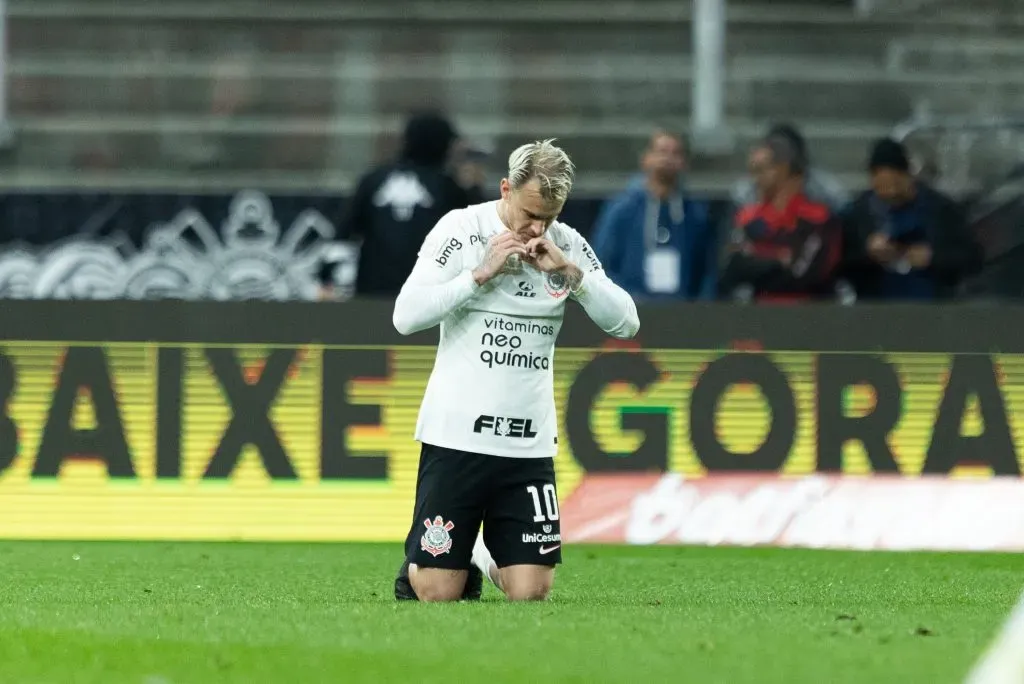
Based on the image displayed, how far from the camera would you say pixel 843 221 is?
1159cm

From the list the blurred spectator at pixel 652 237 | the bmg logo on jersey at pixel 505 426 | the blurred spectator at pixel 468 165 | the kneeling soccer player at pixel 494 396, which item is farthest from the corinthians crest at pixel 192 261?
the bmg logo on jersey at pixel 505 426

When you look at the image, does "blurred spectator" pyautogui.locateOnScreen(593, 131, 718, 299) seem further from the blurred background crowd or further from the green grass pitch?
the green grass pitch

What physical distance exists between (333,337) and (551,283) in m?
3.50

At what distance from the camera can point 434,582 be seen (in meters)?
7.52

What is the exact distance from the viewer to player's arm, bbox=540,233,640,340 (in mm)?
7266

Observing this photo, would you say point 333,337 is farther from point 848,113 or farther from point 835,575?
point 848,113

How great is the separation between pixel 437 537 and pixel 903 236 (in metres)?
5.07

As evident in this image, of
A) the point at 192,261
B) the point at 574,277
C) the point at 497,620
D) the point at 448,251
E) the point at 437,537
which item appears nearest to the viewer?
the point at 497,620

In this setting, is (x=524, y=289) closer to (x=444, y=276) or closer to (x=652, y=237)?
(x=444, y=276)

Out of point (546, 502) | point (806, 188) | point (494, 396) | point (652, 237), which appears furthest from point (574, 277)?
point (806, 188)

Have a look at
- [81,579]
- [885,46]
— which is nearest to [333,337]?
[81,579]

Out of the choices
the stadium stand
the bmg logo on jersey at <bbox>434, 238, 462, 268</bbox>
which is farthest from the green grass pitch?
the stadium stand

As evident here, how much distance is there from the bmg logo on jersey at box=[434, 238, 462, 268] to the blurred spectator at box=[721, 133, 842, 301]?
4.33m

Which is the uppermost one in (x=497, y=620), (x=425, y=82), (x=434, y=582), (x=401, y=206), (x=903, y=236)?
(x=425, y=82)
